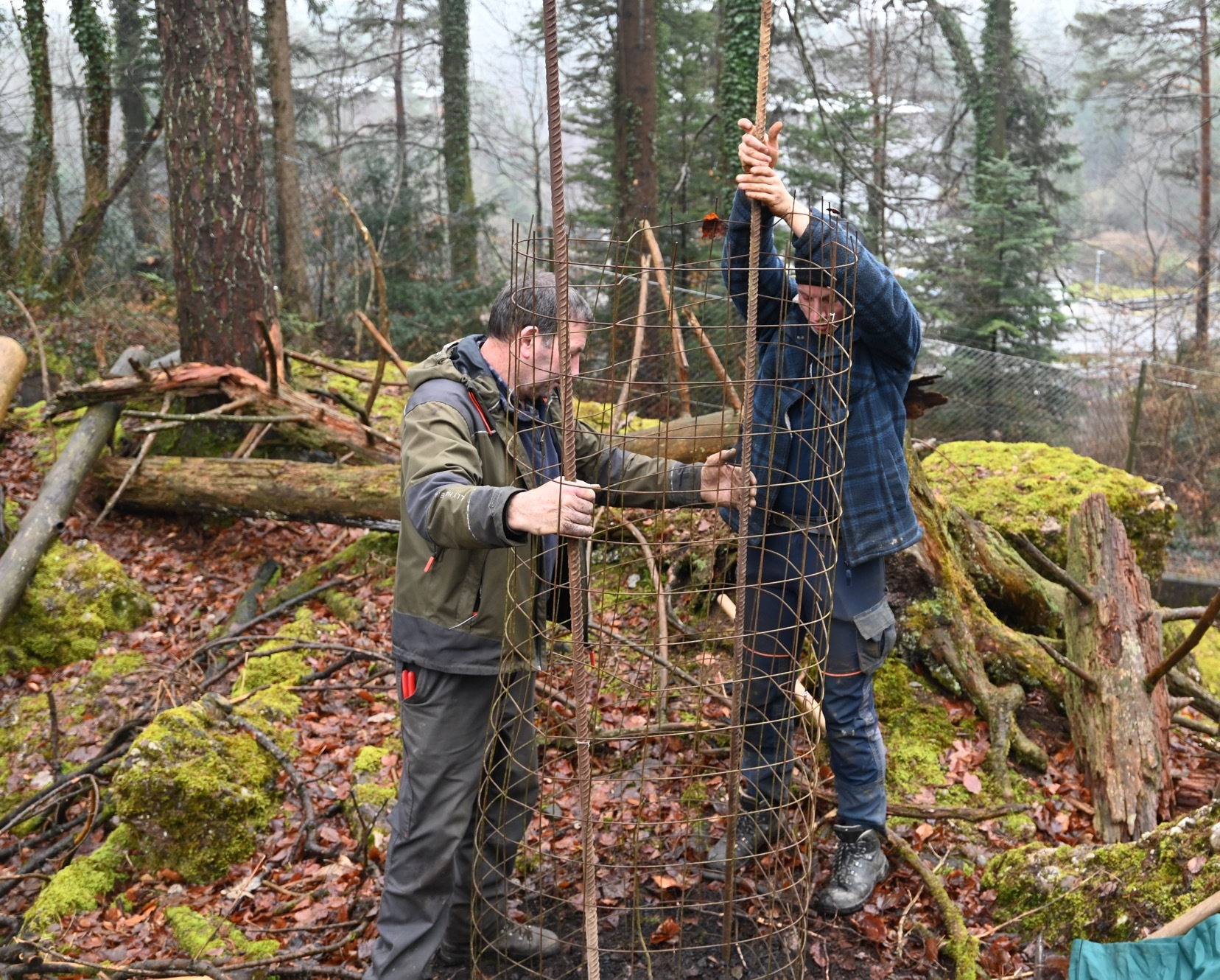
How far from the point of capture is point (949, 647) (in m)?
4.14

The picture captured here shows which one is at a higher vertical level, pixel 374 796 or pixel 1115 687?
pixel 1115 687

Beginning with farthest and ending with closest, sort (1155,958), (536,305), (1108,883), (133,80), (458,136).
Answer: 1. (133,80)
2. (458,136)
3. (1108,883)
4. (536,305)
5. (1155,958)

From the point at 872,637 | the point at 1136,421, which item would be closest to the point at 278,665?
the point at 872,637

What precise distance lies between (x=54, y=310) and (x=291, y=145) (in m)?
3.80

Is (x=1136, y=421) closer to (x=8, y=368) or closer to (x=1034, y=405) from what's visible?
(x=1034, y=405)

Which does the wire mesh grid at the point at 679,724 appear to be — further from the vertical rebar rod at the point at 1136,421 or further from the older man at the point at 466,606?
the vertical rebar rod at the point at 1136,421

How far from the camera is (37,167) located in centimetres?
1169

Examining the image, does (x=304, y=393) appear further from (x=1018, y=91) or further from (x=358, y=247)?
(x=1018, y=91)

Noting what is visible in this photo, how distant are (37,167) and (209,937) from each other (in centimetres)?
1181

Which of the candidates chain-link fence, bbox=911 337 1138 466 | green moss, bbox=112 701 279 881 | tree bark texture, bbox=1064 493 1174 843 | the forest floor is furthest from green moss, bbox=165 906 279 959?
chain-link fence, bbox=911 337 1138 466

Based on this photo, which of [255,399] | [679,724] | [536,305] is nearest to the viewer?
[536,305]

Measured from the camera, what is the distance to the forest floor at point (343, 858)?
2.83m

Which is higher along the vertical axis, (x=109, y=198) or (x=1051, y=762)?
(x=109, y=198)

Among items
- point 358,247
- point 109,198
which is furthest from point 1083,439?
point 109,198
